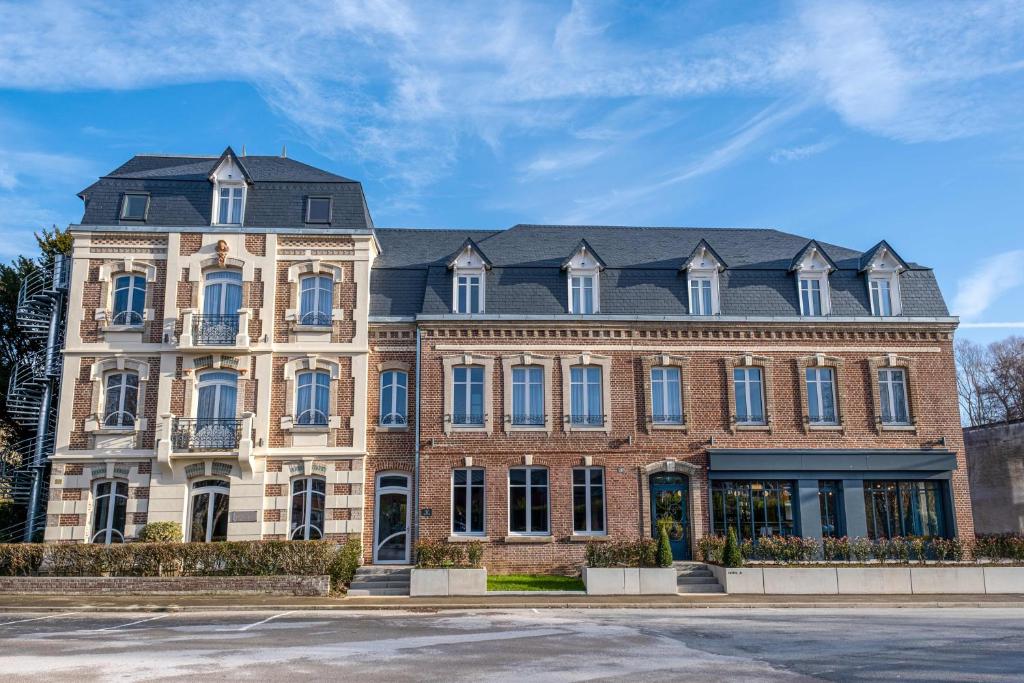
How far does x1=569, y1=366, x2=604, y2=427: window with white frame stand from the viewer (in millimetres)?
26094

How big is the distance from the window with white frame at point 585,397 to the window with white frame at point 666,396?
5.51ft

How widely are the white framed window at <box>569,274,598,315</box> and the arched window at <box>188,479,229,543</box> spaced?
1203 centimetres

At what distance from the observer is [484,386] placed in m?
26.1

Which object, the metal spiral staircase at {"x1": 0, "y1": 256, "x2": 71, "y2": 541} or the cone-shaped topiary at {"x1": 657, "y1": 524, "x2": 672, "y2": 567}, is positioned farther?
the metal spiral staircase at {"x1": 0, "y1": 256, "x2": 71, "y2": 541}

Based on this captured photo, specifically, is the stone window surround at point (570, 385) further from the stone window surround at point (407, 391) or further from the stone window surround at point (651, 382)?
the stone window surround at point (407, 391)

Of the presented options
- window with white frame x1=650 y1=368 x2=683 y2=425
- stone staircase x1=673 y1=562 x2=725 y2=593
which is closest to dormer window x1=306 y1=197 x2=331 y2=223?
window with white frame x1=650 y1=368 x2=683 y2=425

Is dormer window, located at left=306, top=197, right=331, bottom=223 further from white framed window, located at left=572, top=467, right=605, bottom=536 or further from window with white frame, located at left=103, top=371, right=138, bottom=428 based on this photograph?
white framed window, located at left=572, top=467, right=605, bottom=536

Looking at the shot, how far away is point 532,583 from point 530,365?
6858mm

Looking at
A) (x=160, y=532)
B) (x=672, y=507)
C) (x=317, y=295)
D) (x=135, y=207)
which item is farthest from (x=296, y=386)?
(x=672, y=507)

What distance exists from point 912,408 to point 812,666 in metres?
17.5

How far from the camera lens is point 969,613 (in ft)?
60.7

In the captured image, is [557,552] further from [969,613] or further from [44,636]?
[44,636]

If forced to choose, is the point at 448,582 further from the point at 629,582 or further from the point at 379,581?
the point at 629,582

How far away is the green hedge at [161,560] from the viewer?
71.9 feet
